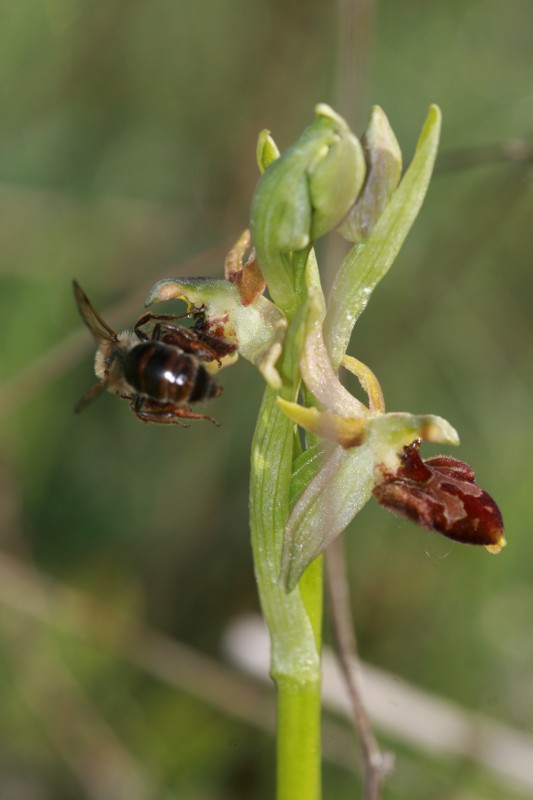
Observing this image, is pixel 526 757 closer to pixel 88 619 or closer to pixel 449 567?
pixel 449 567

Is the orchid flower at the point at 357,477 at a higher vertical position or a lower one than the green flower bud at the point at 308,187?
lower

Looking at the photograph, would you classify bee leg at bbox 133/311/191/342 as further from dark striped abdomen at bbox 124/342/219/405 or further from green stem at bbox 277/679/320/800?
green stem at bbox 277/679/320/800

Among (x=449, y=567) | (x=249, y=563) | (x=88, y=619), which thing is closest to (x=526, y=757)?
(x=449, y=567)

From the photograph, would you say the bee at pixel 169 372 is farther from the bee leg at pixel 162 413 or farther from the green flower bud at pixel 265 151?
the green flower bud at pixel 265 151

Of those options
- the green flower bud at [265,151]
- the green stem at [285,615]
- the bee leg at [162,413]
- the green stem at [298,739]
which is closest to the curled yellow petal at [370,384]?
the green stem at [285,615]

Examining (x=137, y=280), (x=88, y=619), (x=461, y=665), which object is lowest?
(x=88, y=619)

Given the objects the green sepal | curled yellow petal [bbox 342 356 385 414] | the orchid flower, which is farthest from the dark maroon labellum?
the green sepal
